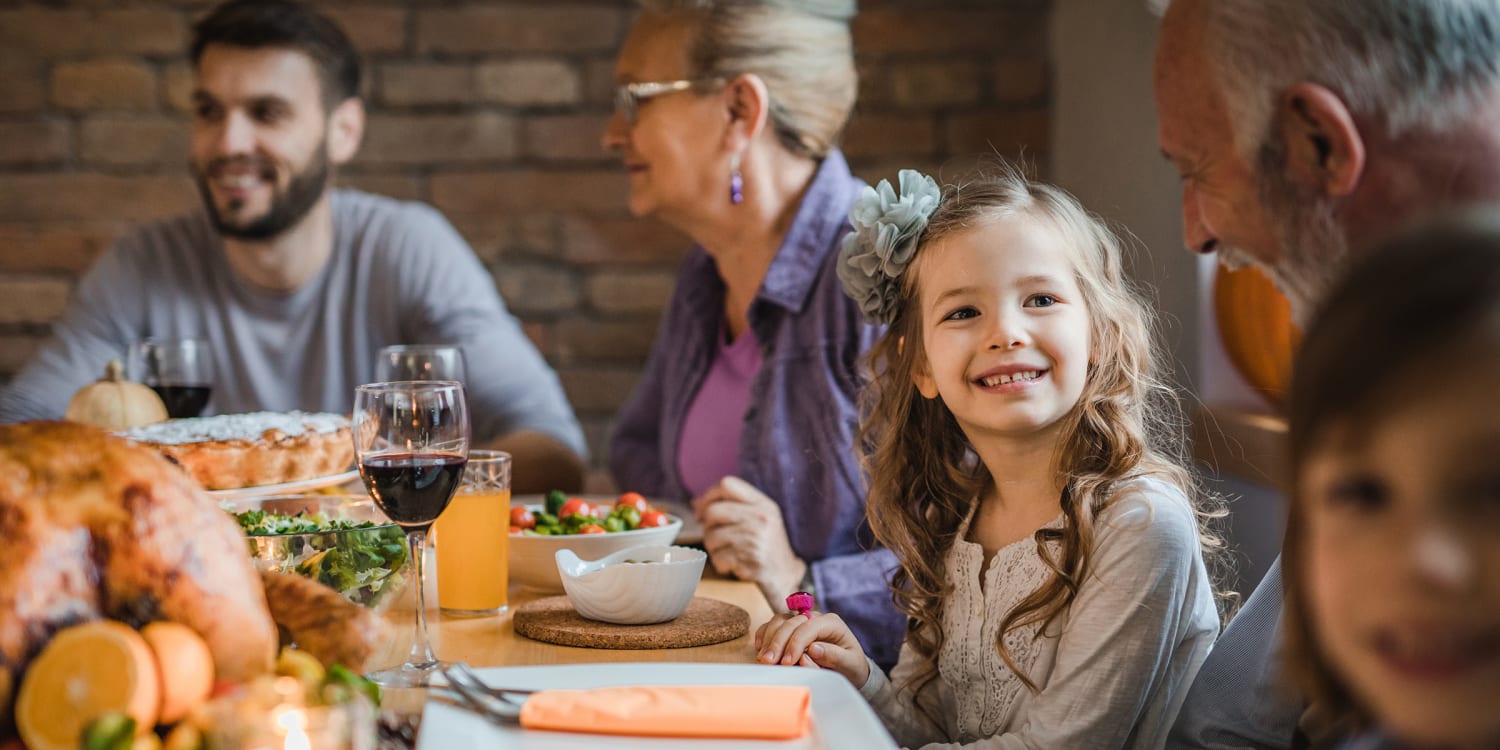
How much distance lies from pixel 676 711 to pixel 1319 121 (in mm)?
596

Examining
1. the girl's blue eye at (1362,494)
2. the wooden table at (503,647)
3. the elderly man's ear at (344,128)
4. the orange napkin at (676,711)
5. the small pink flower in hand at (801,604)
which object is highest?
the elderly man's ear at (344,128)

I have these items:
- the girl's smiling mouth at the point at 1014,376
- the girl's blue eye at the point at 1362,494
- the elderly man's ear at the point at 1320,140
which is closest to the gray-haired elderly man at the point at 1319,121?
the elderly man's ear at the point at 1320,140

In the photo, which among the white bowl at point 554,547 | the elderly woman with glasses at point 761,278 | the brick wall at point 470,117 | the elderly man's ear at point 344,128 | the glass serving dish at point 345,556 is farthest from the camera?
the brick wall at point 470,117

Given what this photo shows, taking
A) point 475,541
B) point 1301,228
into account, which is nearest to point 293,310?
point 475,541

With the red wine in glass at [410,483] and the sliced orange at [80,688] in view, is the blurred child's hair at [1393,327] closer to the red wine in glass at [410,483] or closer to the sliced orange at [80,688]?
the sliced orange at [80,688]

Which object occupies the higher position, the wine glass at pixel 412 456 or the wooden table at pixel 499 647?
the wine glass at pixel 412 456

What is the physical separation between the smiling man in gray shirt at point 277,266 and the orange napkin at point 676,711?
5.77 ft

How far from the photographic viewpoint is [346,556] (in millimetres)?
1069

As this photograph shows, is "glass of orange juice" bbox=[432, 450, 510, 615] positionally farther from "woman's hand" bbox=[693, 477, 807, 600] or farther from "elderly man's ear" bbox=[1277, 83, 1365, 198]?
"elderly man's ear" bbox=[1277, 83, 1365, 198]

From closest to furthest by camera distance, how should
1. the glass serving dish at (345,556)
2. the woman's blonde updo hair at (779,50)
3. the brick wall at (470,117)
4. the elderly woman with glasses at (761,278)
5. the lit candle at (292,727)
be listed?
the lit candle at (292,727), the glass serving dish at (345,556), the elderly woman with glasses at (761,278), the woman's blonde updo hair at (779,50), the brick wall at (470,117)

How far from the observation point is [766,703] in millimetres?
859

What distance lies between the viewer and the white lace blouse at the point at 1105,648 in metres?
1.14

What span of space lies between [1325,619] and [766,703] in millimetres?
427

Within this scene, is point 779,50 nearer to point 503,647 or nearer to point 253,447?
point 253,447
